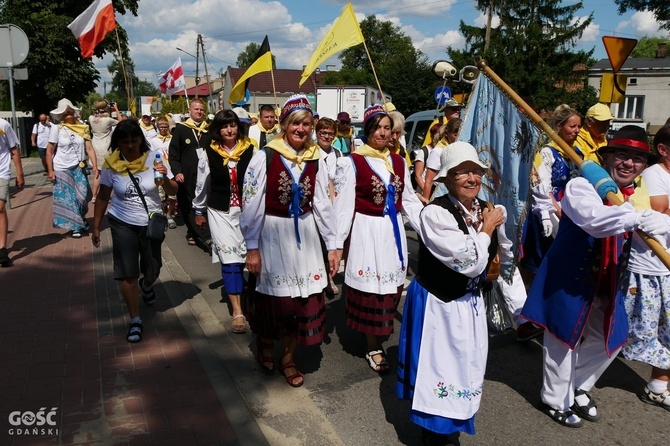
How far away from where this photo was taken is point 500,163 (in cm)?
402

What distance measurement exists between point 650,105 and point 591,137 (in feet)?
138

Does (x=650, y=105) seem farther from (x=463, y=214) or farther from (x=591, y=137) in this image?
(x=463, y=214)

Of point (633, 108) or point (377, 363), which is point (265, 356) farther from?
point (633, 108)

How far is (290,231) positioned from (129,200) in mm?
1690

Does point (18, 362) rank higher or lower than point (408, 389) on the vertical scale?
lower

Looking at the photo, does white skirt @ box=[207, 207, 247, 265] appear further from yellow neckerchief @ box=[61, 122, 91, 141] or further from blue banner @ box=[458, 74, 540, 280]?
yellow neckerchief @ box=[61, 122, 91, 141]

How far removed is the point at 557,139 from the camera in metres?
3.23

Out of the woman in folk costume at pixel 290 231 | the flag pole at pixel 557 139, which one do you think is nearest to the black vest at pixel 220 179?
the woman in folk costume at pixel 290 231

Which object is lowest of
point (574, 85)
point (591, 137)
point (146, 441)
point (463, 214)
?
point (146, 441)

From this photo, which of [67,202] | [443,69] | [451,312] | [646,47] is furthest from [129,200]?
[646,47]

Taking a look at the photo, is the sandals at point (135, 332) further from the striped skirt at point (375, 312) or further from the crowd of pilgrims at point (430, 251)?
the striped skirt at point (375, 312)

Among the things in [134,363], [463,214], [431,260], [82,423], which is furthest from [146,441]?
[463,214]

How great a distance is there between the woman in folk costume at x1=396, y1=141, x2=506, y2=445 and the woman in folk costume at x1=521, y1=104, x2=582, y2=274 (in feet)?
5.87

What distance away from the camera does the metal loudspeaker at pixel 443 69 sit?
4344 millimetres
